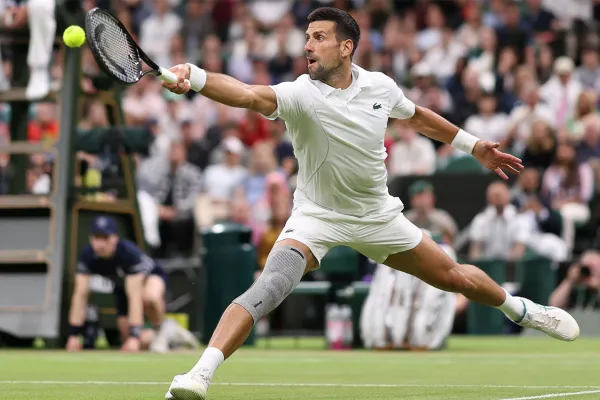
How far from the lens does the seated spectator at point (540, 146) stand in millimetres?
19297

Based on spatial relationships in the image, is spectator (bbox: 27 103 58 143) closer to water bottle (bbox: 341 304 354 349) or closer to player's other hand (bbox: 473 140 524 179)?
water bottle (bbox: 341 304 354 349)

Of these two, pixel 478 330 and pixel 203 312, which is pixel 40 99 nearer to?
pixel 203 312

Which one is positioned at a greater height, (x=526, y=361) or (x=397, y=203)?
(x=397, y=203)

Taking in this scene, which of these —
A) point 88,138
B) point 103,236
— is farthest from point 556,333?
point 88,138

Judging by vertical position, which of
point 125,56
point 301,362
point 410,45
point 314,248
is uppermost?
point 410,45

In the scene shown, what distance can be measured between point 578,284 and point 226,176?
5815 millimetres

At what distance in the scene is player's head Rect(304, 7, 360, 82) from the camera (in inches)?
319

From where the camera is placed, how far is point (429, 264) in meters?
8.66

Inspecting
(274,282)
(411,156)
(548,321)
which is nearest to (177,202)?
(411,156)

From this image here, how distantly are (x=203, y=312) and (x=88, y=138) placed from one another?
8.61 feet

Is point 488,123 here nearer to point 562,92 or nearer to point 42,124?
point 562,92

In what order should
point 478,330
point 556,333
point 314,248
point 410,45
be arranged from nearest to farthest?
point 314,248
point 556,333
point 478,330
point 410,45

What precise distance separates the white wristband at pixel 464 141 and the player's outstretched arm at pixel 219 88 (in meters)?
2.02

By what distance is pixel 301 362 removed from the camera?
41.0 feet
